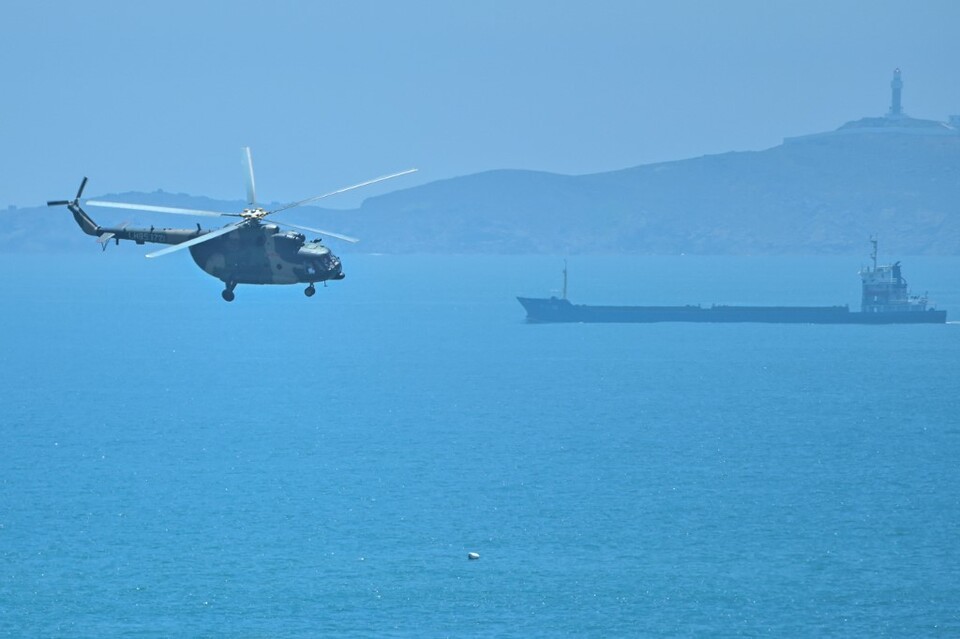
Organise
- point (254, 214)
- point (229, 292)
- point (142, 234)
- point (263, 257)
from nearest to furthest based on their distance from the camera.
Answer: point (229, 292) → point (263, 257) → point (254, 214) → point (142, 234)

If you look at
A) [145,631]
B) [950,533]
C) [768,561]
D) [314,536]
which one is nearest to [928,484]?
[950,533]

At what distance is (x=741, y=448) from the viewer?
16888 cm

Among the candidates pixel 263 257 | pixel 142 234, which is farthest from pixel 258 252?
pixel 142 234

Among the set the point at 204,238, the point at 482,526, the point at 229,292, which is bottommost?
the point at 482,526

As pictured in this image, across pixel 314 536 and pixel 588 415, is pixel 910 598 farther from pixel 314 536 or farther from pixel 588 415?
pixel 588 415

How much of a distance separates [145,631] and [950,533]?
230 feet

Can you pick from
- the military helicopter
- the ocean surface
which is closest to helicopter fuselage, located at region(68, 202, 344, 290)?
the military helicopter

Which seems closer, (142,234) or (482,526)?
(142,234)

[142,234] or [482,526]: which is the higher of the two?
[142,234]

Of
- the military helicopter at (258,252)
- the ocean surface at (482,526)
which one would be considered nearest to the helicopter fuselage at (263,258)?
the military helicopter at (258,252)

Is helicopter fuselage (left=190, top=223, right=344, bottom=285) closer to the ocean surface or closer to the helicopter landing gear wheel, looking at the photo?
the helicopter landing gear wheel

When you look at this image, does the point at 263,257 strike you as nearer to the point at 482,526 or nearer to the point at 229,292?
the point at 229,292

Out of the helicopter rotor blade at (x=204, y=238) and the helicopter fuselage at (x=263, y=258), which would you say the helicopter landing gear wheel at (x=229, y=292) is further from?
the helicopter rotor blade at (x=204, y=238)

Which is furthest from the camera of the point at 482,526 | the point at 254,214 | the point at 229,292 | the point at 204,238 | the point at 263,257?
the point at 482,526
